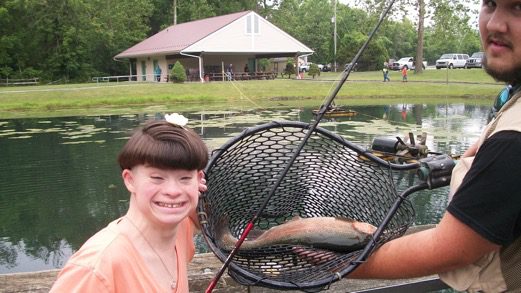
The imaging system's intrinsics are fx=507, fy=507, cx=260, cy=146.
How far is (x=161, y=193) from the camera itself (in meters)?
1.38

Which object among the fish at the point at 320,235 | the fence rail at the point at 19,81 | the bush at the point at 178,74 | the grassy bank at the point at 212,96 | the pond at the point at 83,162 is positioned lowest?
the pond at the point at 83,162

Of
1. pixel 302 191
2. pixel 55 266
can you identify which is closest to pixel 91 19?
pixel 55 266

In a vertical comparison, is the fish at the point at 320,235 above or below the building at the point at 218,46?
below

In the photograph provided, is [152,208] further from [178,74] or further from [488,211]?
[178,74]

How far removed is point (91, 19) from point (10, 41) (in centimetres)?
565

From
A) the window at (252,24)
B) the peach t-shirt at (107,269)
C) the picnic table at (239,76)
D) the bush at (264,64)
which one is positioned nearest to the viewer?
the peach t-shirt at (107,269)

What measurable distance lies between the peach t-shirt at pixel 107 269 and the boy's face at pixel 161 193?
0.10 meters

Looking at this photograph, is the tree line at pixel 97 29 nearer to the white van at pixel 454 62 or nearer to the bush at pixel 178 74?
the white van at pixel 454 62

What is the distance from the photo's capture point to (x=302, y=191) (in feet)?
7.23

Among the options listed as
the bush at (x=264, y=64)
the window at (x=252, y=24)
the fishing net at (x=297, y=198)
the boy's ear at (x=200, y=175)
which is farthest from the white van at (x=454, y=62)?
the boy's ear at (x=200, y=175)

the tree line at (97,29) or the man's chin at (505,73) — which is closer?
the man's chin at (505,73)

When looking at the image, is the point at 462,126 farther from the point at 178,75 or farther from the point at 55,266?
the point at 178,75

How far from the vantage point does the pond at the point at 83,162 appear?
5801 millimetres

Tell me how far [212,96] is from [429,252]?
2168 centimetres
